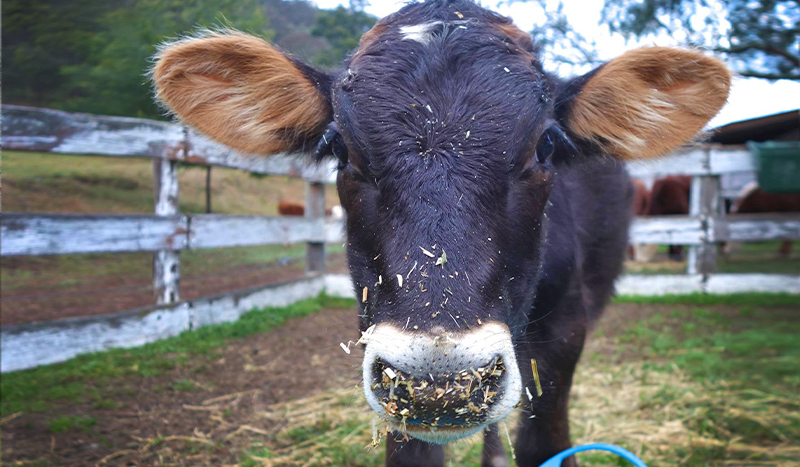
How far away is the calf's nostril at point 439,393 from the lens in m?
1.29

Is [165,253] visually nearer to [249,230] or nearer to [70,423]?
[249,230]

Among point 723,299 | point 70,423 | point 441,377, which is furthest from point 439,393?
point 723,299

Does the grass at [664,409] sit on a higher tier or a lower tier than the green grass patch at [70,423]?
lower

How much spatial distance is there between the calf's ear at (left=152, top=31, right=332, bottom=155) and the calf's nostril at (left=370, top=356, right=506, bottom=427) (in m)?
1.32

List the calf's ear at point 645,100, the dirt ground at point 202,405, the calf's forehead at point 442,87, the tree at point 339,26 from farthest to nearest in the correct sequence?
the tree at point 339,26 → the dirt ground at point 202,405 → the calf's ear at point 645,100 → the calf's forehead at point 442,87

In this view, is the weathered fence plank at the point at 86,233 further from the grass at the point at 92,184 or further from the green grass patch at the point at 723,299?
the green grass patch at the point at 723,299

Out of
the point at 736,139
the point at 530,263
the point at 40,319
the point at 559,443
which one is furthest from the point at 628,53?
the point at 736,139

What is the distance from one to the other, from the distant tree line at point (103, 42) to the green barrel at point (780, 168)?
570cm

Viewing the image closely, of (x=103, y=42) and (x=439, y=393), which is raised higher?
(x=103, y=42)

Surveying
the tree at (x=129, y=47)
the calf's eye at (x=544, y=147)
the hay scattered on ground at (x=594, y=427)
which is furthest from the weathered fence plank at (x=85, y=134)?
the calf's eye at (x=544, y=147)

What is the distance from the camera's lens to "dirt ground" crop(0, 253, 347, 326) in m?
4.88

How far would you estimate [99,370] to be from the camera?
12.7ft

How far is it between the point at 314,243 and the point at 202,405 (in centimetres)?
433

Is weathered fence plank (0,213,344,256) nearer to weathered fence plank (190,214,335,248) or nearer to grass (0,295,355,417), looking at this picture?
weathered fence plank (190,214,335,248)
